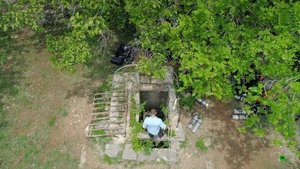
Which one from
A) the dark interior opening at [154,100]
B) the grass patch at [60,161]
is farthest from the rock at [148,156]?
the grass patch at [60,161]

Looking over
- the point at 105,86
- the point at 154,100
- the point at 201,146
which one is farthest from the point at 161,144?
the point at 105,86

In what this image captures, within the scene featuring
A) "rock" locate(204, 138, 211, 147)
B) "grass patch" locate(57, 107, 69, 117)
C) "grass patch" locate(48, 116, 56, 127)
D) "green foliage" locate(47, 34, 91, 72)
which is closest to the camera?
"green foliage" locate(47, 34, 91, 72)

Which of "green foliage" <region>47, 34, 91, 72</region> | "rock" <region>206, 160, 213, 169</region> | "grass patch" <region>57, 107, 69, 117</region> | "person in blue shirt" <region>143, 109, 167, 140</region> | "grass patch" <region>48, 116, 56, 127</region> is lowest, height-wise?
"rock" <region>206, 160, 213, 169</region>

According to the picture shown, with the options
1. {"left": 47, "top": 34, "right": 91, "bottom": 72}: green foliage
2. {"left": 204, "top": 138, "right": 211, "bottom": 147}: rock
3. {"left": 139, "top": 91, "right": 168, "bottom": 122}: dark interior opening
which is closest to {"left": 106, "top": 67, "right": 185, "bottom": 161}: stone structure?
{"left": 139, "top": 91, "right": 168, "bottom": 122}: dark interior opening

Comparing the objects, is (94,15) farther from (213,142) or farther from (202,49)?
(213,142)

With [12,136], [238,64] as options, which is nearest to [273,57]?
[238,64]

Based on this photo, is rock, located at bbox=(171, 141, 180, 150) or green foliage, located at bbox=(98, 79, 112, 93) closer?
rock, located at bbox=(171, 141, 180, 150)

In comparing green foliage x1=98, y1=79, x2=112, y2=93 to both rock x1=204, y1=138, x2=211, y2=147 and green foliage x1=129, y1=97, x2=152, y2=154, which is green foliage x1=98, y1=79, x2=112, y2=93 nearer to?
green foliage x1=129, y1=97, x2=152, y2=154
